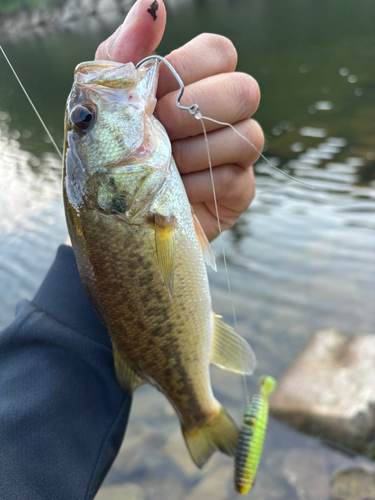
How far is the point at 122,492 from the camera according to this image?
3.84m

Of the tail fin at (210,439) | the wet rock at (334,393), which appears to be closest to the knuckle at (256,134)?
the tail fin at (210,439)

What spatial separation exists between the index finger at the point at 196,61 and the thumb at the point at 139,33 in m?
0.14

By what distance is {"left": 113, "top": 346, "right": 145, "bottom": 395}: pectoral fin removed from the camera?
1.92 meters

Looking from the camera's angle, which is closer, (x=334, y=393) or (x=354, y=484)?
(x=354, y=484)

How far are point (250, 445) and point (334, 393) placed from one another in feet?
7.00

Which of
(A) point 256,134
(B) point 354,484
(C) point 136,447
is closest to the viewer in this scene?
(A) point 256,134

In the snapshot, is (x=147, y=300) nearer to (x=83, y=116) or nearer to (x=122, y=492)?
(x=83, y=116)

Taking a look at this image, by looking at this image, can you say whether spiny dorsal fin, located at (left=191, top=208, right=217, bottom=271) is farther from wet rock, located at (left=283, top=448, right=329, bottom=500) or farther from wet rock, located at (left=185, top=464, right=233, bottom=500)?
wet rock, located at (left=185, top=464, right=233, bottom=500)

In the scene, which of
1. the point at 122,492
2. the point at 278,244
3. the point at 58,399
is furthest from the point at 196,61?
the point at 278,244

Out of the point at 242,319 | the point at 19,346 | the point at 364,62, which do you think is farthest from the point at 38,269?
the point at 364,62

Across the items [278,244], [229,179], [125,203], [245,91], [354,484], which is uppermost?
[245,91]

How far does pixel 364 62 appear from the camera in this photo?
46.6ft

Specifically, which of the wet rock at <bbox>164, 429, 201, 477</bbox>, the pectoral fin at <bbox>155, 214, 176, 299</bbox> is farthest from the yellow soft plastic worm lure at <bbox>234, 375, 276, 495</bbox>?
the wet rock at <bbox>164, 429, 201, 477</bbox>

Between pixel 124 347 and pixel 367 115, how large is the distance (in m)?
10.1
